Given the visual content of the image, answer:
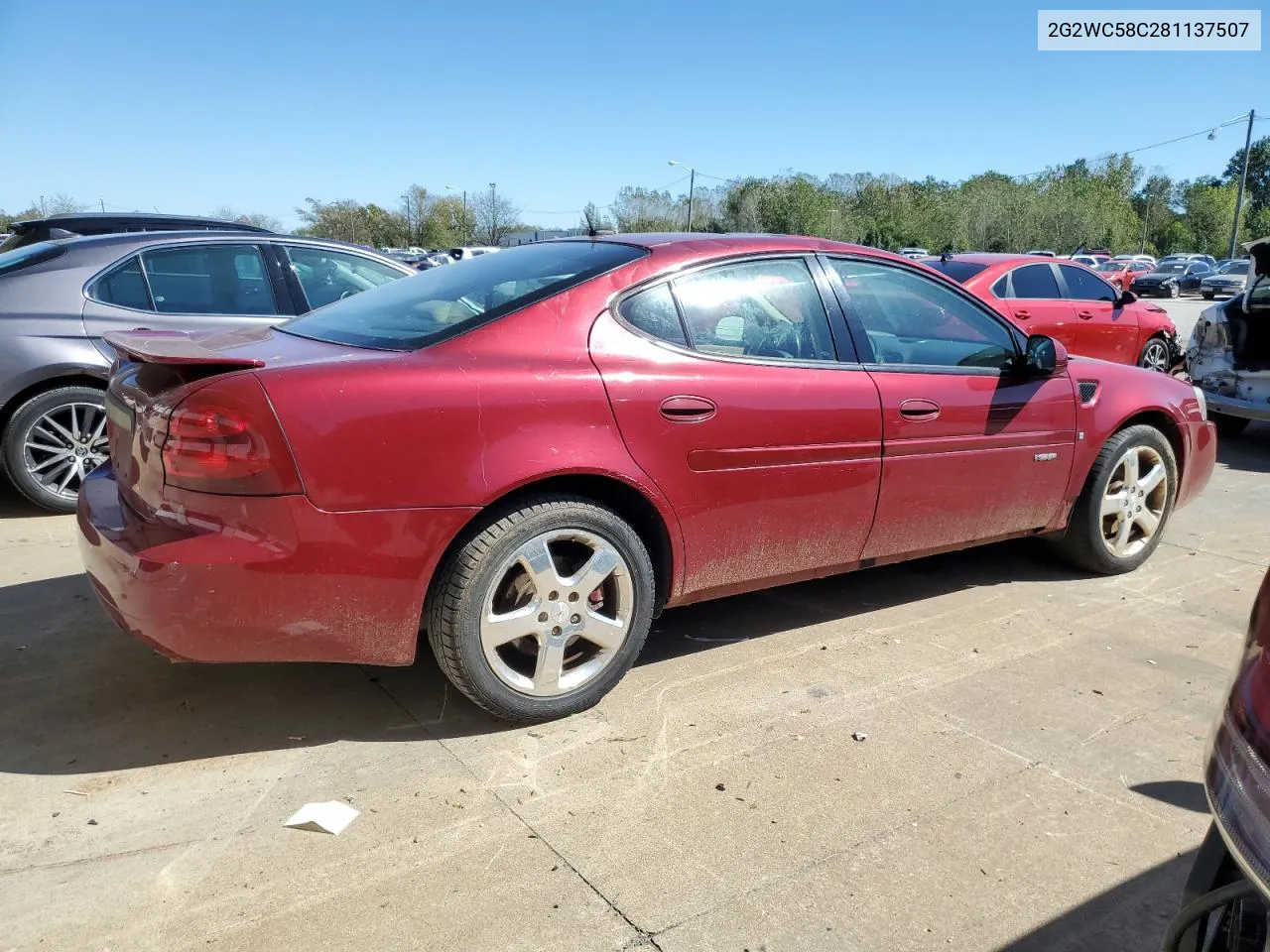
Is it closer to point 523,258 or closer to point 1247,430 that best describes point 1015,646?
point 523,258

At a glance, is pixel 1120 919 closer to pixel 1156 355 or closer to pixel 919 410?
pixel 919 410

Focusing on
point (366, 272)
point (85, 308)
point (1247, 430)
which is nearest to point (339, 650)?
point (85, 308)

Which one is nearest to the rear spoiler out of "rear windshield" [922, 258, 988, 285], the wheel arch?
the wheel arch

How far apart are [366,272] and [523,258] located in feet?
10.2

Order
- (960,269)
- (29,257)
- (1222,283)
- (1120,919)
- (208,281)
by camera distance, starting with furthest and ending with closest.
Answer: (1222,283) → (960,269) → (208,281) → (29,257) → (1120,919)

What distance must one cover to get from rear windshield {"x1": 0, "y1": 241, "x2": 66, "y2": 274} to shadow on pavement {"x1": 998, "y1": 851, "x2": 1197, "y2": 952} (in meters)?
5.68

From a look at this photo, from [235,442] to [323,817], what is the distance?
1036 millimetres

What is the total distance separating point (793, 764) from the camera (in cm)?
293

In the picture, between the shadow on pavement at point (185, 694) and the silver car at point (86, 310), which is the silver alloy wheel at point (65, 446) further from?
the shadow on pavement at point (185, 694)

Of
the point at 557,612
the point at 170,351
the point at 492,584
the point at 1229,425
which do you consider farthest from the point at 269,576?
the point at 1229,425

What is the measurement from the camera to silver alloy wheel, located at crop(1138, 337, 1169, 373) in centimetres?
1072

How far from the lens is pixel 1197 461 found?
16.2ft

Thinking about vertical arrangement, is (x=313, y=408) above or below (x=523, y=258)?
below

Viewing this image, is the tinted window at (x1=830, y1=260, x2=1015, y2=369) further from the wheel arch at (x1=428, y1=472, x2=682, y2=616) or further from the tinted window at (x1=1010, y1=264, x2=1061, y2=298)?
the tinted window at (x1=1010, y1=264, x2=1061, y2=298)
